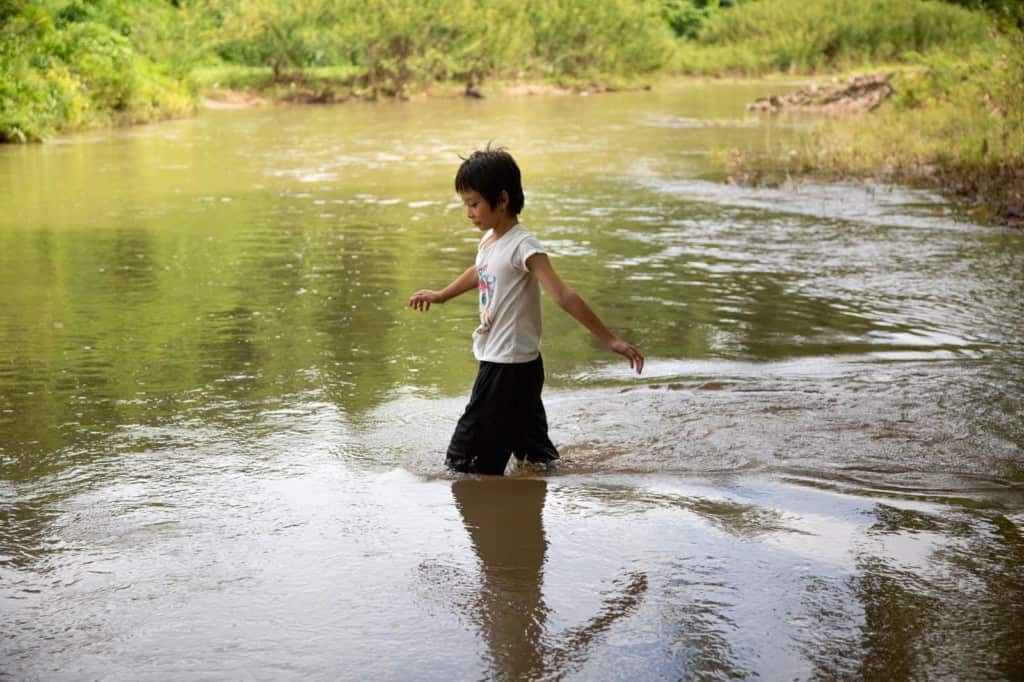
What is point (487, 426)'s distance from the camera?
4.75m

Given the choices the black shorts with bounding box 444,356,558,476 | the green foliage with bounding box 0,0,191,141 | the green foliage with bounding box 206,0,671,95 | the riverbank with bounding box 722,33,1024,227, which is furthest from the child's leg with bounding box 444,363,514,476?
the green foliage with bounding box 206,0,671,95

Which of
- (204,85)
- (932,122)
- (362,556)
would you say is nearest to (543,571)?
(362,556)

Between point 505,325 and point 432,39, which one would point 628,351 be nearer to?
point 505,325

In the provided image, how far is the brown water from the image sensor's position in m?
3.16

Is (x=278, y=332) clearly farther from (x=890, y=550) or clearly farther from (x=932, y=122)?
(x=932, y=122)

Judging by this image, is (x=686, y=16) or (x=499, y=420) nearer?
(x=499, y=420)

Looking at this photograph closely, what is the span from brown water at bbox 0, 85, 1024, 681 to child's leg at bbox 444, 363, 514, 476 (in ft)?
0.51

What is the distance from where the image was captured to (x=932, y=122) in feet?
58.4

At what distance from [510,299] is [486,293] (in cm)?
12

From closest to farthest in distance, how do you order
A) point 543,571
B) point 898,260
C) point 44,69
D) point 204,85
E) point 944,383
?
point 543,571 → point 944,383 → point 898,260 → point 44,69 → point 204,85

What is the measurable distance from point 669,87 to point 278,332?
47841 millimetres

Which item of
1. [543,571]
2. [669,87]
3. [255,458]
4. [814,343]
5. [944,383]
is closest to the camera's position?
[543,571]

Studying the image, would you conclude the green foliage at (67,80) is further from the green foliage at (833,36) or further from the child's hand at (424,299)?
the green foliage at (833,36)

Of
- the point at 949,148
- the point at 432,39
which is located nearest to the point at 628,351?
the point at 949,148
